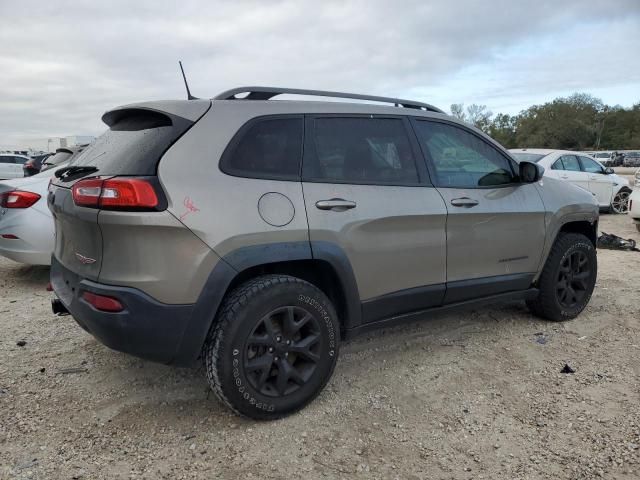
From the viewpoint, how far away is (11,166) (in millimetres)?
22234

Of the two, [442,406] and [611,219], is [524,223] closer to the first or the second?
[442,406]

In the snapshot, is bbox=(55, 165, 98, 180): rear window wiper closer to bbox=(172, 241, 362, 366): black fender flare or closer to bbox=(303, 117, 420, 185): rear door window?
bbox=(172, 241, 362, 366): black fender flare

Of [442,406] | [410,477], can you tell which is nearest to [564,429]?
[442,406]

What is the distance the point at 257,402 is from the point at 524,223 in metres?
2.50

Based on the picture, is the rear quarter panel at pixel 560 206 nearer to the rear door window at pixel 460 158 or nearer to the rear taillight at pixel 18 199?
the rear door window at pixel 460 158

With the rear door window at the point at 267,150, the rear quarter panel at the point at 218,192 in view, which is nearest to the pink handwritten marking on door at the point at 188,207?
the rear quarter panel at the point at 218,192

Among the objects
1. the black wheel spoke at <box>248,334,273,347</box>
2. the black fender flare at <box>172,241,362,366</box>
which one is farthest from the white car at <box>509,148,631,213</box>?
the black wheel spoke at <box>248,334,273,347</box>

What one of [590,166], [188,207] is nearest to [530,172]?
[188,207]

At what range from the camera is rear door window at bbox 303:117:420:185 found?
2992 mm

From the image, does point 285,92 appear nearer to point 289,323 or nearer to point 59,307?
point 289,323

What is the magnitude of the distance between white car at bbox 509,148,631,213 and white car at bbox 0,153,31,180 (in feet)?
68.2

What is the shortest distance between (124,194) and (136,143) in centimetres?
39

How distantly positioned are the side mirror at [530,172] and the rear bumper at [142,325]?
2781 millimetres

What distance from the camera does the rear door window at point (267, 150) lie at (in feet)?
8.81
